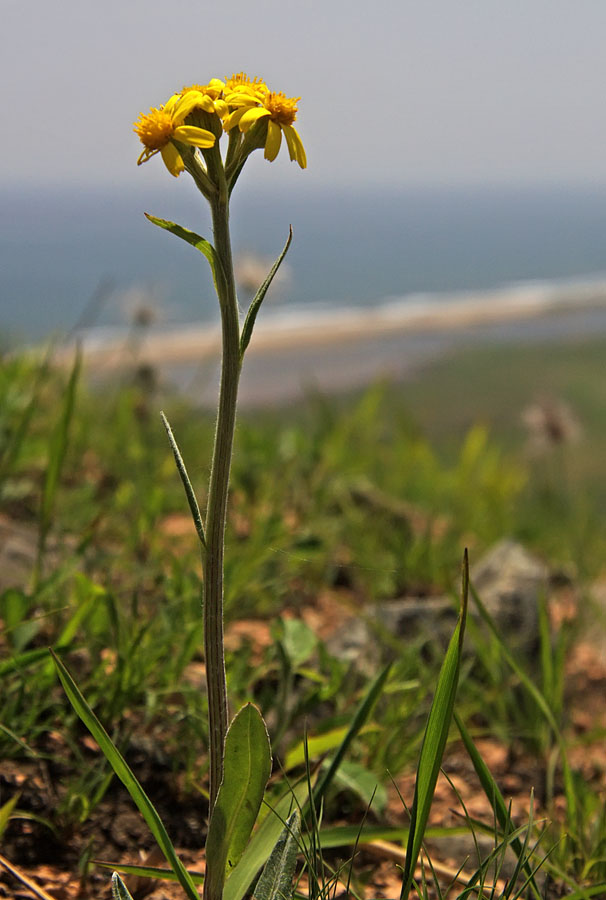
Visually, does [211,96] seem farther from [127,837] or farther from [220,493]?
[127,837]

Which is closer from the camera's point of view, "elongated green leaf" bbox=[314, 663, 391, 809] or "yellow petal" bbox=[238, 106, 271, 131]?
"yellow petal" bbox=[238, 106, 271, 131]

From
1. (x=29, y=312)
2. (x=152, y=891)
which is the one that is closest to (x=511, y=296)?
(x=29, y=312)

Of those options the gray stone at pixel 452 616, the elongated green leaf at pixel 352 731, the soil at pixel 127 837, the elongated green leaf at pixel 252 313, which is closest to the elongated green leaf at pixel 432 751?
the soil at pixel 127 837

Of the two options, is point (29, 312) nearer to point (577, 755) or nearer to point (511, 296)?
point (511, 296)

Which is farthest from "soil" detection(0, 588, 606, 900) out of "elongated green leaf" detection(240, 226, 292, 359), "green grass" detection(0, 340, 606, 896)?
"elongated green leaf" detection(240, 226, 292, 359)

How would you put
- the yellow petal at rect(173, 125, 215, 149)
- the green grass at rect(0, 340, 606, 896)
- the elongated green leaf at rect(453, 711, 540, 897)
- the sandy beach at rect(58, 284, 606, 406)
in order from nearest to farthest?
the yellow petal at rect(173, 125, 215, 149), the elongated green leaf at rect(453, 711, 540, 897), the green grass at rect(0, 340, 606, 896), the sandy beach at rect(58, 284, 606, 406)

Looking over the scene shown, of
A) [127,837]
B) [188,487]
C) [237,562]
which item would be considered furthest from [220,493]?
[237,562]

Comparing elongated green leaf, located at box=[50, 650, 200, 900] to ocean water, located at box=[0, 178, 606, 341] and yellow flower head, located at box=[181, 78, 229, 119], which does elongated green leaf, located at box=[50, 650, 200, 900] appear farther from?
ocean water, located at box=[0, 178, 606, 341]
